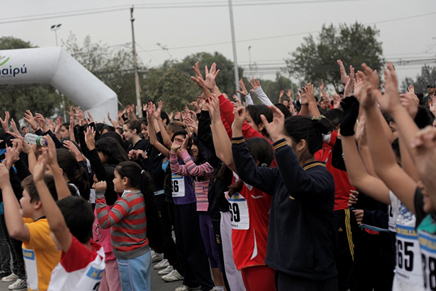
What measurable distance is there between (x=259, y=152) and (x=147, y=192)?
147 centimetres

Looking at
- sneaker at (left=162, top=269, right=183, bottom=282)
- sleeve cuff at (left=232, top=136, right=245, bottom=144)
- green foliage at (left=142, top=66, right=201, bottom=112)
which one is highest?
green foliage at (left=142, top=66, right=201, bottom=112)

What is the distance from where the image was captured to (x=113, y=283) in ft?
16.2

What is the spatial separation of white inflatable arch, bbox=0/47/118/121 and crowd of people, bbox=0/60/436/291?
714 cm

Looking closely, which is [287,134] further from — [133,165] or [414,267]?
[133,165]

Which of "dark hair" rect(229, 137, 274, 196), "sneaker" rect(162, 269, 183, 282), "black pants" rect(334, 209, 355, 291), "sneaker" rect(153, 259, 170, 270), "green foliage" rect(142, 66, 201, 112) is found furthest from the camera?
"green foliage" rect(142, 66, 201, 112)

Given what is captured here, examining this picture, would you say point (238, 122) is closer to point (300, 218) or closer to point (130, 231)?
point (300, 218)

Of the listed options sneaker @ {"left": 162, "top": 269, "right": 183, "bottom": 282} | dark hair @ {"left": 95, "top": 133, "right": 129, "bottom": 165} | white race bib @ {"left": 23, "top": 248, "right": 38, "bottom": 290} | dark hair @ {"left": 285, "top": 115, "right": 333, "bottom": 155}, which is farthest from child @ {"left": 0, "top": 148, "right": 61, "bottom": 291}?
sneaker @ {"left": 162, "top": 269, "right": 183, "bottom": 282}

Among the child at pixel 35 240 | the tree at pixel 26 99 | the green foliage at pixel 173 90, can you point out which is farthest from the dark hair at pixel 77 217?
the tree at pixel 26 99

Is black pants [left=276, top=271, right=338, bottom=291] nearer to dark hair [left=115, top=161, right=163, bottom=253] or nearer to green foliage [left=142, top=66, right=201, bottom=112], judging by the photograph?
dark hair [left=115, top=161, right=163, bottom=253]

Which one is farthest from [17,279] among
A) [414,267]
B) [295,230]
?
[414,267]

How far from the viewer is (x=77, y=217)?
3008 mm

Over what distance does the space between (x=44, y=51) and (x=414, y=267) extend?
42.0 ft

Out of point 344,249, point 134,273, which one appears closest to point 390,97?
point 134,273

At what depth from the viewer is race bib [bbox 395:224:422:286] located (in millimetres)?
2322
